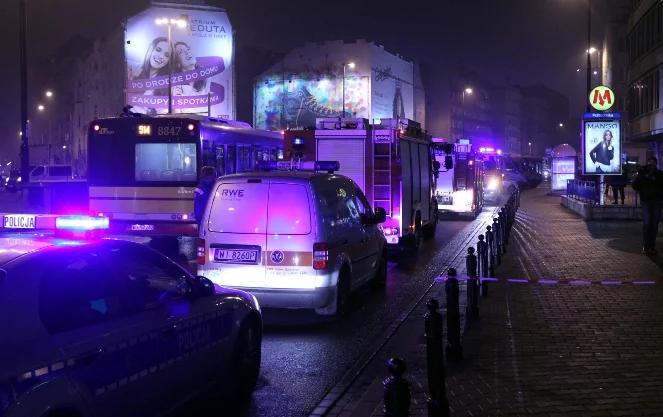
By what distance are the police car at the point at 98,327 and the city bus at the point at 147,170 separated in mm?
11323

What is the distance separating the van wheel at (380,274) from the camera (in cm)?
1195

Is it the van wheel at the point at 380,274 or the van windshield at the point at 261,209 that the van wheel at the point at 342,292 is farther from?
the van wheel at the point at 380,274

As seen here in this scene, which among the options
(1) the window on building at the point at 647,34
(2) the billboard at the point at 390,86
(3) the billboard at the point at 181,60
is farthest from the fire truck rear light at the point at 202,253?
(2) the billboard at the point at 390,86

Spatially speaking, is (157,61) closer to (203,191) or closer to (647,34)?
(647,34)

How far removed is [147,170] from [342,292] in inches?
363

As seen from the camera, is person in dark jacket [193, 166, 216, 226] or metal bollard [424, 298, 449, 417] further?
person in dark jacket [193, 166, 216, 226]

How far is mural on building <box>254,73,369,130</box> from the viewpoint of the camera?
61375mm

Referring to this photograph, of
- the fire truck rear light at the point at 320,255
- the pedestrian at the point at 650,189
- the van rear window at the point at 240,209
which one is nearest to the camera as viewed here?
the fire truck rear light at the point at 320,255

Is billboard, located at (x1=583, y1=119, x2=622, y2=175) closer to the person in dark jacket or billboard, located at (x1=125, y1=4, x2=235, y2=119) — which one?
the person in dark jacket

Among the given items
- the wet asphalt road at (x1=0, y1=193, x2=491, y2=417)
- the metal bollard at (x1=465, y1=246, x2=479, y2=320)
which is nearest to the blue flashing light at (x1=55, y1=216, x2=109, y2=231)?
the wet asphalt road at (x1=0, y1=193, x2=491, y2=417)

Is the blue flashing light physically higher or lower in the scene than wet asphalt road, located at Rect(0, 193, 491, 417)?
higher

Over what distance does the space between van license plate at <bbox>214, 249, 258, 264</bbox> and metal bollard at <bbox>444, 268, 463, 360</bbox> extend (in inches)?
115

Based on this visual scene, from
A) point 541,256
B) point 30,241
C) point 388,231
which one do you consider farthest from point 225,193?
point 541,256

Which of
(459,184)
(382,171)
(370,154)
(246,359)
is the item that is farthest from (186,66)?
(246,359)
